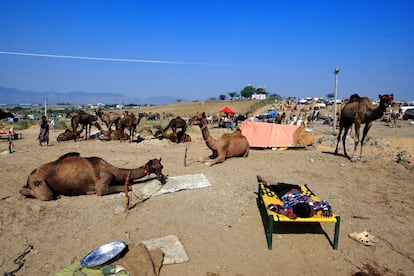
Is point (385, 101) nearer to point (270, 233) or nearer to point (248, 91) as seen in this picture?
point (270, 233)

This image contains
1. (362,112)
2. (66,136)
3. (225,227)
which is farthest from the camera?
(66,136)

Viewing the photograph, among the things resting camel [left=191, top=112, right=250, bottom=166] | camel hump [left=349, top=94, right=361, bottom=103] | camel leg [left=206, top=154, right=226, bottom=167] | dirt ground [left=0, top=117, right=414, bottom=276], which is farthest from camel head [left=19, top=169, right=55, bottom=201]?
camel hump [left=349, top=94, right=361, bottom=103]

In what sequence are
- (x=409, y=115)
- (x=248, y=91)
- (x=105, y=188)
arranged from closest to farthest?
1. (x=105, y=188)
2. (x=409, y=115)
3. (x=248, y=91)

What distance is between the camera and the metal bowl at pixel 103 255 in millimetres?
4246

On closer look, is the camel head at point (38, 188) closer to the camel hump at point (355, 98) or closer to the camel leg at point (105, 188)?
the camel leg at point (105, 188)

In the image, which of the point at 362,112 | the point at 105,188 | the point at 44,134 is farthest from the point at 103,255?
the point at 44,134

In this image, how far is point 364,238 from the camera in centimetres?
536

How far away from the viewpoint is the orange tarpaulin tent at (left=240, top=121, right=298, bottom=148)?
52.2 feet

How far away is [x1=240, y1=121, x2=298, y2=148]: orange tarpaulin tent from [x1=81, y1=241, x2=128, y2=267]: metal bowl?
11979 mm

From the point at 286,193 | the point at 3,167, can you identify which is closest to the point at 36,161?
the point at 3,167

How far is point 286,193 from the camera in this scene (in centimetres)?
589

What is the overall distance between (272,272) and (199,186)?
3746 millimetres

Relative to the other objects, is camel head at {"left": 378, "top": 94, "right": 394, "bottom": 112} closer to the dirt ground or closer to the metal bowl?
the dirt ground

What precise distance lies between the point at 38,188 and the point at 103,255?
358cm
